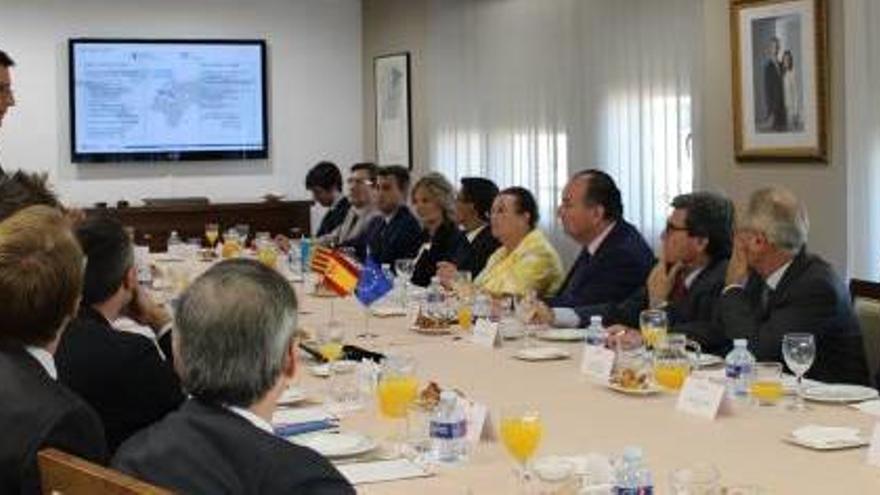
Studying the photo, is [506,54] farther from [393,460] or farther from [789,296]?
[393,460]

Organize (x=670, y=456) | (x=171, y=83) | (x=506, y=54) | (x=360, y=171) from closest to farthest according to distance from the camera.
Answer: (x=670, y=456) → (x=360, y=171) → (x=506, y=54) → (x=171, y=83)

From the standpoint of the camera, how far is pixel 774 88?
21.0 ft

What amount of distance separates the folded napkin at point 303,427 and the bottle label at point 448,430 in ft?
1.28

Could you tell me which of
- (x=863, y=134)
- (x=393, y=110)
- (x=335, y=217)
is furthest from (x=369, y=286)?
(x=393, y=110)

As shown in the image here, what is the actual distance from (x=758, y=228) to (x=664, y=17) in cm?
377

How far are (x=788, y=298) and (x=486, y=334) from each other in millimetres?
991

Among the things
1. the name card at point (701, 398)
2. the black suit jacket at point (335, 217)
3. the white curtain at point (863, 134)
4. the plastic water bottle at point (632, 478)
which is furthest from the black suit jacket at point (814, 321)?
the black suit jacket at point (335, 217)

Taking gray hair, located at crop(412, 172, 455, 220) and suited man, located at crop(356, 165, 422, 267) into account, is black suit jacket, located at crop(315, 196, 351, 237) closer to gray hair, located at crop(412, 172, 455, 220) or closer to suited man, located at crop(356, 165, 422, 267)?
suited man, located at crop(356, 165, 422, 267)

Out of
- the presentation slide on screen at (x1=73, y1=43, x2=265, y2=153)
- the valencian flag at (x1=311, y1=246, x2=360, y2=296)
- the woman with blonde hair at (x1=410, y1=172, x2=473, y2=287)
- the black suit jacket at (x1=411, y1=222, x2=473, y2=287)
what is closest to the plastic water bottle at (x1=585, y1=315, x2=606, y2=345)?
the valencian flag at (x1=311, y1=246, x2=360, y2=296)

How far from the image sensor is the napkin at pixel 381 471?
2.55 meters

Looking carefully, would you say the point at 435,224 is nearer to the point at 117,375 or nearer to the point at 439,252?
the point at 439,252

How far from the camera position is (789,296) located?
391 centimetres

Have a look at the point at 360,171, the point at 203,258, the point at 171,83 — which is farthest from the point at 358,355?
the point at 171,83

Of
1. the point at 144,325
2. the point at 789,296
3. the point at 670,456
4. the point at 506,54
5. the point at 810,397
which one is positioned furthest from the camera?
the point at 506,54
